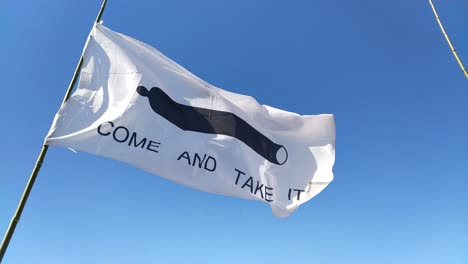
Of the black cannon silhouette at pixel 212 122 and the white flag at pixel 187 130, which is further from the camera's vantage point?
the black cannon silhouette at pixel 212 122

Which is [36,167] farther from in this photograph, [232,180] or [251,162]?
[251,162]

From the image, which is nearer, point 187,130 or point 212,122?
point 187,130

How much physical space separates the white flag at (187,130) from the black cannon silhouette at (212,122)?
3 centimetres

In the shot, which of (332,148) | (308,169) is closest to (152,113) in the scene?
(308,169)

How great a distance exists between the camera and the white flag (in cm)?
785

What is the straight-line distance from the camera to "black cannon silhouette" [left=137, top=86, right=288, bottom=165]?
9008mm

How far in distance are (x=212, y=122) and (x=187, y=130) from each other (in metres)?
0.99

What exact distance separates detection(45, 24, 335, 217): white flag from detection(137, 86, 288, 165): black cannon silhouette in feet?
0.09

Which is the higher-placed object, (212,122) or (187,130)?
(212,122)

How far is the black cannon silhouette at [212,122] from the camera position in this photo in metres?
9.01

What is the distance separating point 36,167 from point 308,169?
7.04 m

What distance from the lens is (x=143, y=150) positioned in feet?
26.5

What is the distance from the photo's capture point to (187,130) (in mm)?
9219

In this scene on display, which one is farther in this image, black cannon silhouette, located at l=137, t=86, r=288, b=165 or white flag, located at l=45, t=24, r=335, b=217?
black cannon silhouette, located at l=137, t=86, r=288, b=165
